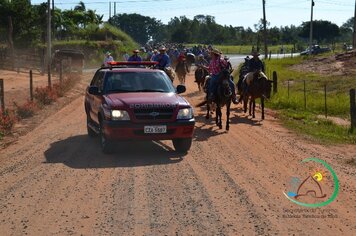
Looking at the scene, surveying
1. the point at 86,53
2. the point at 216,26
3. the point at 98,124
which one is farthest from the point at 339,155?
the point at 216,26

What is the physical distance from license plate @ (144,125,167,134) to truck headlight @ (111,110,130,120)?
0.44 meters

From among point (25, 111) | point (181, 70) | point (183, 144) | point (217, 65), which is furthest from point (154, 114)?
point (181, 70)

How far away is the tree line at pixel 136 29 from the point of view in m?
53.8

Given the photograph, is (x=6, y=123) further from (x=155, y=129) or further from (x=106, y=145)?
(x=155, y=129)

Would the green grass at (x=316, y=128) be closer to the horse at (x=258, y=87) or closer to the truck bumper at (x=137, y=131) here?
the horse at (x=258, y=87)

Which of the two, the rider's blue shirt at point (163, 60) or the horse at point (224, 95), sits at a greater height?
the rider's blue shirt at point (163, 60)

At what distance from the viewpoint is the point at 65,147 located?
510 inches

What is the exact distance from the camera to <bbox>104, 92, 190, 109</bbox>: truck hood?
37.9 feet

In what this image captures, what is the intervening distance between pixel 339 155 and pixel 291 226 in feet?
20.1

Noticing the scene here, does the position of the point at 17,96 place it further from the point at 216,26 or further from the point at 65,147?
the point at 216,26

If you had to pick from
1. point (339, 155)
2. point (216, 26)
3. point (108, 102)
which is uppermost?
point (216, 26)

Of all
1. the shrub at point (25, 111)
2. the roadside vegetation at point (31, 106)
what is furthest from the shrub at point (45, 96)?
the shrub at point (25, 111)


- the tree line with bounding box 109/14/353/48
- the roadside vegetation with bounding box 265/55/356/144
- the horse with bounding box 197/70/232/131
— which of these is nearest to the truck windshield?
the horse with bounding box 197/70/232/131

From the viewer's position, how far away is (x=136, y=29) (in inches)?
6964
